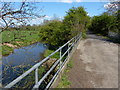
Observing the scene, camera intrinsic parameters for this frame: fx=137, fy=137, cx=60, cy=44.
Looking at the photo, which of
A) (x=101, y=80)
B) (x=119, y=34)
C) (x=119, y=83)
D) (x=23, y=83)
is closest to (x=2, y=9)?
(x=101, y=80)

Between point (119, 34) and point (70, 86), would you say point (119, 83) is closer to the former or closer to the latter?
point (70, 86)

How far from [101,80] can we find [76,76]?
0.83 meters

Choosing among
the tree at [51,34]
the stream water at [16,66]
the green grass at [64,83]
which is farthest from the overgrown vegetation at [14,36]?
the tree at [51,34]

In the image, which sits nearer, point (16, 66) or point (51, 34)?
point (16, 66)

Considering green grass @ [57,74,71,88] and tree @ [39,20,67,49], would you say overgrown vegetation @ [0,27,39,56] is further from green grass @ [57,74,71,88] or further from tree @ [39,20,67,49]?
tree @ [39,20,67,49]

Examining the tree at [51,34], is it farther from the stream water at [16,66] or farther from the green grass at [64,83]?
the green grass at [64,83]

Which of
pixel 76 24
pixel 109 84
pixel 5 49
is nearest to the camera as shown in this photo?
pixel 109 84

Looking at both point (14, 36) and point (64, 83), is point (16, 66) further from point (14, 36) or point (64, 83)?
point (64, 83)

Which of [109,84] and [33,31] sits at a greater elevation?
[33,31]

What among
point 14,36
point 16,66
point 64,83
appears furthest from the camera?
point 16,66

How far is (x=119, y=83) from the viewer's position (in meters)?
4.12

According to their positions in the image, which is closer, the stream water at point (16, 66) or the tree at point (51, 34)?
the stream water at point (16, 66)

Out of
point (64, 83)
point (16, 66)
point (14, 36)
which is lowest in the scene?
point (16, 66)

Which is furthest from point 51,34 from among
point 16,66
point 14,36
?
point 14,36
